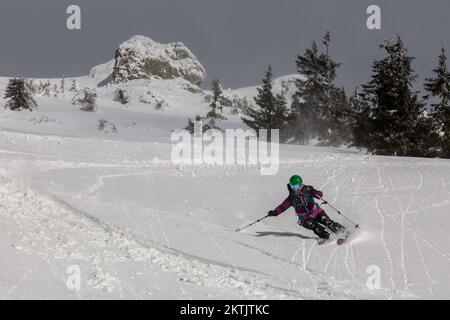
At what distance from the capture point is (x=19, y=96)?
4803 centimetres

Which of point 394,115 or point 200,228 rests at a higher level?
point 394,115

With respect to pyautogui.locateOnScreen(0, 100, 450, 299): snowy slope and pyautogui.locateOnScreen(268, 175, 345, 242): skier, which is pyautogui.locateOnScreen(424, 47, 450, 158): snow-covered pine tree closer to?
pyautogui.locateOnScreen(0, 100, 450, 299): snowy slope

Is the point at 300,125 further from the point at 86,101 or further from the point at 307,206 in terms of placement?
the point at 307,206

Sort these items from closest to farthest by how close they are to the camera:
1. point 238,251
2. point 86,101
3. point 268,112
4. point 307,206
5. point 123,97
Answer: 1. point 238,251
2. point 307,206
3. point 268,112
4. point 86,101
5. point 123,97

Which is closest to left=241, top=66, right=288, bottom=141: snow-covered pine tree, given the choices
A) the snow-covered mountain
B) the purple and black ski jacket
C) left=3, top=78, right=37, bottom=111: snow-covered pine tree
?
left=3, top=78, right=37, bottom=111: snow-covered pine tree

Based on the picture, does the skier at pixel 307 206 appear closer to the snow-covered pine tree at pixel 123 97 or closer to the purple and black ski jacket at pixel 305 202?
the purple and black ski jacket at pixel 305 202

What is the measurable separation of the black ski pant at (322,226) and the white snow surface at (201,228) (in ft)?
1.20

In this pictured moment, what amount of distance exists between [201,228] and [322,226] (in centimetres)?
292

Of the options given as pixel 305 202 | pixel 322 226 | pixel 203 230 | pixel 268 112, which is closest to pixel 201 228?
pixel 203 230

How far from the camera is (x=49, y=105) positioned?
189 ft

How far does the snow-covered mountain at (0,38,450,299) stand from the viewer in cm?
742

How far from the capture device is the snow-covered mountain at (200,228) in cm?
742

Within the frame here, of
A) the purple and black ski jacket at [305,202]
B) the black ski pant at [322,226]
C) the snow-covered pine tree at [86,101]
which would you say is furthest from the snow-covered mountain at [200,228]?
the snow-covered pine tree at [86,101]

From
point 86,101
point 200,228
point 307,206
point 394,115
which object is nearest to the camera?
point 307,206
